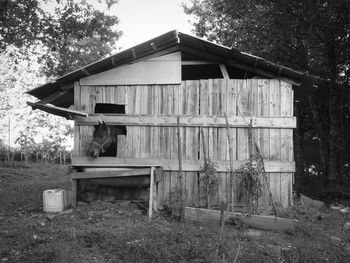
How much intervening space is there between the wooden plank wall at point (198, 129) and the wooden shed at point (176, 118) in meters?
0.03

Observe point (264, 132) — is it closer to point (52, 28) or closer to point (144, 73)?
point (144, 73)

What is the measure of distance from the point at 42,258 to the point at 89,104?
213 inches

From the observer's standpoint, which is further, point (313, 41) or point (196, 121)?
point (313, 41)

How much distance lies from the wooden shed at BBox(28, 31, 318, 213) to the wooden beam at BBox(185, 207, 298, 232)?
3.62ft

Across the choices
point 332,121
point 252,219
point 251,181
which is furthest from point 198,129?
point 332,121

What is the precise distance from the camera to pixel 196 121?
10.2 metres

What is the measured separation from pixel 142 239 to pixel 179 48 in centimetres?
588

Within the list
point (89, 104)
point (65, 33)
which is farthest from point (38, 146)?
point (89, 104)

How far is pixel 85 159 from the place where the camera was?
10266 mm

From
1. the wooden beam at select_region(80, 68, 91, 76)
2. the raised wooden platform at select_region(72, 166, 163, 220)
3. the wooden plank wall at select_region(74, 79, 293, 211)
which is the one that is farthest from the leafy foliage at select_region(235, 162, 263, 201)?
the wooden beam at select_region(80, 68, 91, 76)

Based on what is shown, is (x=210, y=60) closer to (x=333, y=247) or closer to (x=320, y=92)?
(x=333, y=247)

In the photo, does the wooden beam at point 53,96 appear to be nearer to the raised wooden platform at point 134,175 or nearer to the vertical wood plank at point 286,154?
the raised wooden platform at point 134,175

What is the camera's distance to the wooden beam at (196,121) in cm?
1018

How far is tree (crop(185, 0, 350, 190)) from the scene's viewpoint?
1463cm
